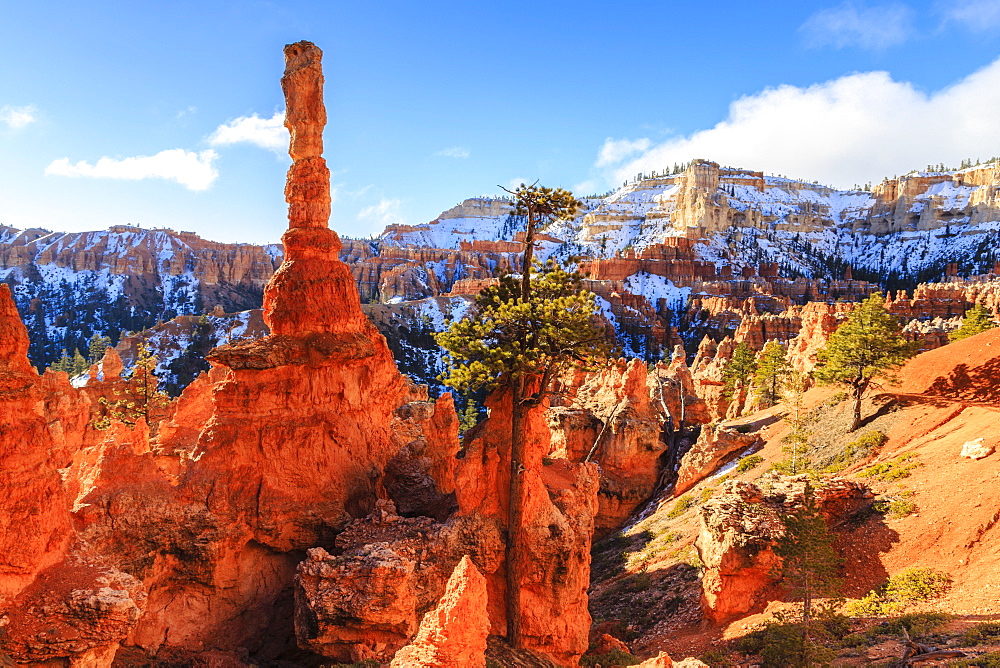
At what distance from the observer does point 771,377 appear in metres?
41.9

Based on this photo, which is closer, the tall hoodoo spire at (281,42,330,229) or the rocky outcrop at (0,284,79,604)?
the rocky outcrop at (0,284,79,604)

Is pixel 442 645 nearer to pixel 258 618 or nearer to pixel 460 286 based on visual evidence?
pixel 258 618

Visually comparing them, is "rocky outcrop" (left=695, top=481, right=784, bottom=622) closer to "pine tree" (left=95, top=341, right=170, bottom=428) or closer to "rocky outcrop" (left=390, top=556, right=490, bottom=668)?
"rocky outcrop" (left=390, top=556, right=490, bottom=668)

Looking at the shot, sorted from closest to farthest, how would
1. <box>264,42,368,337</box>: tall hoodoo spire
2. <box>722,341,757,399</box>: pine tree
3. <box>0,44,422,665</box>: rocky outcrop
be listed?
<box>0,44,422,665</box>: rocky outcrop → <box>264,42,368,337</box>: tall hoodoo spire → <box>722,341,757,399</box>: pine tree

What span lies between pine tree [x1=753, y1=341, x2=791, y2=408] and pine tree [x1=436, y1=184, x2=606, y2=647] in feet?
107

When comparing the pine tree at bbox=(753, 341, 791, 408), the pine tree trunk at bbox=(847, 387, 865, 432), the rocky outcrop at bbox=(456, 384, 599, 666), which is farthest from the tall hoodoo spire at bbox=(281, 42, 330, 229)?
the pine tree at bbox=(753, 341, 791, 408)

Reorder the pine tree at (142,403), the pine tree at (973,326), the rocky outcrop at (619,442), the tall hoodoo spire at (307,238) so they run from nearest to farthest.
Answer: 1. the tall hoodoo spire at (307,238)
2. the rocky outcrop at (619,442)
3. the pine tree at (142,403)
4. the pine tree at (973,326)

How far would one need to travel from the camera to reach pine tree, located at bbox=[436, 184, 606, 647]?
Answer: 1276 cm

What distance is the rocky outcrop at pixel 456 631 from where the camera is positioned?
7.42 meters

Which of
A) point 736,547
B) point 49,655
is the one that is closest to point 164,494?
point 49,655

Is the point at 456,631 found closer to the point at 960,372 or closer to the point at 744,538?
the point at 744,538

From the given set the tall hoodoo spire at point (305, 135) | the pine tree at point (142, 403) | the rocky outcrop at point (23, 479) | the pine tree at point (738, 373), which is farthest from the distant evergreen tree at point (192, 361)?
the rocky outcrop at point (23, 479)

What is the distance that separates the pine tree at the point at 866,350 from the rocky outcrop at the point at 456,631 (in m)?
23.7

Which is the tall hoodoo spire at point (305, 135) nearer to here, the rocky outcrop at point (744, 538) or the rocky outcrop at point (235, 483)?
the rocky outcrop at point (235, 483)
